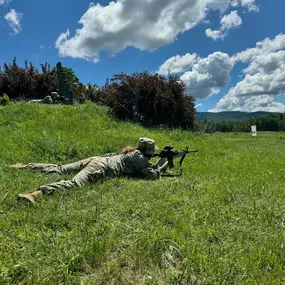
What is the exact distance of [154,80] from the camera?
16.0m

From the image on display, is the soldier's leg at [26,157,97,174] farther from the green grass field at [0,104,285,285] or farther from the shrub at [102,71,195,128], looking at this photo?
the shrub at [102,71,195,128]

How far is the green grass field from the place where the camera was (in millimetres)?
2666

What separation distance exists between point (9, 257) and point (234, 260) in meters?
2.09

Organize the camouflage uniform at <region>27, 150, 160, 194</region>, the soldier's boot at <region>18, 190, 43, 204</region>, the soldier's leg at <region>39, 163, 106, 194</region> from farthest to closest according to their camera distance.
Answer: the camouflage uniform at <region>27, 150, 160, 194</region>
the soldier's leg at <region>39, 163, 106, 194</region>
the soldier's boot at <region>18, 190, 43, 204</region>

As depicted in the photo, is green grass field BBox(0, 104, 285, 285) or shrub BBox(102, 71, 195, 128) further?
shrub BBox(102, 71, 195, 128)

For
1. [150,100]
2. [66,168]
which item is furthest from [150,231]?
[150,100]

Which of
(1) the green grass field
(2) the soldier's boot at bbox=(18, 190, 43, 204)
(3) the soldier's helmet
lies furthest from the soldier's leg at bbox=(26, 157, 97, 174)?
(2) the soldier's boot at bbox=(18, 190, 43, 204)

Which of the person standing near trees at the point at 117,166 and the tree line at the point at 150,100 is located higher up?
the tree line at the point at 150,100

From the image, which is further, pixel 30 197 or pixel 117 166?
pixel 117 166

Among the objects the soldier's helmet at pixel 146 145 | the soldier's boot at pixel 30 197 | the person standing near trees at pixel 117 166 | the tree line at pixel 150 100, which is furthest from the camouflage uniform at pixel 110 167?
the tree line at pixel 150 100

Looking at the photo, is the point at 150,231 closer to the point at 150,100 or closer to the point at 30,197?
the point at 30,197

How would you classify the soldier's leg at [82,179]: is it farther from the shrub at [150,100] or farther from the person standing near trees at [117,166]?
the shrub at [150,100]

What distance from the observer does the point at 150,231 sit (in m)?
3.39

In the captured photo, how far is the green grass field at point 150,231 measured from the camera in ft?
8.75
